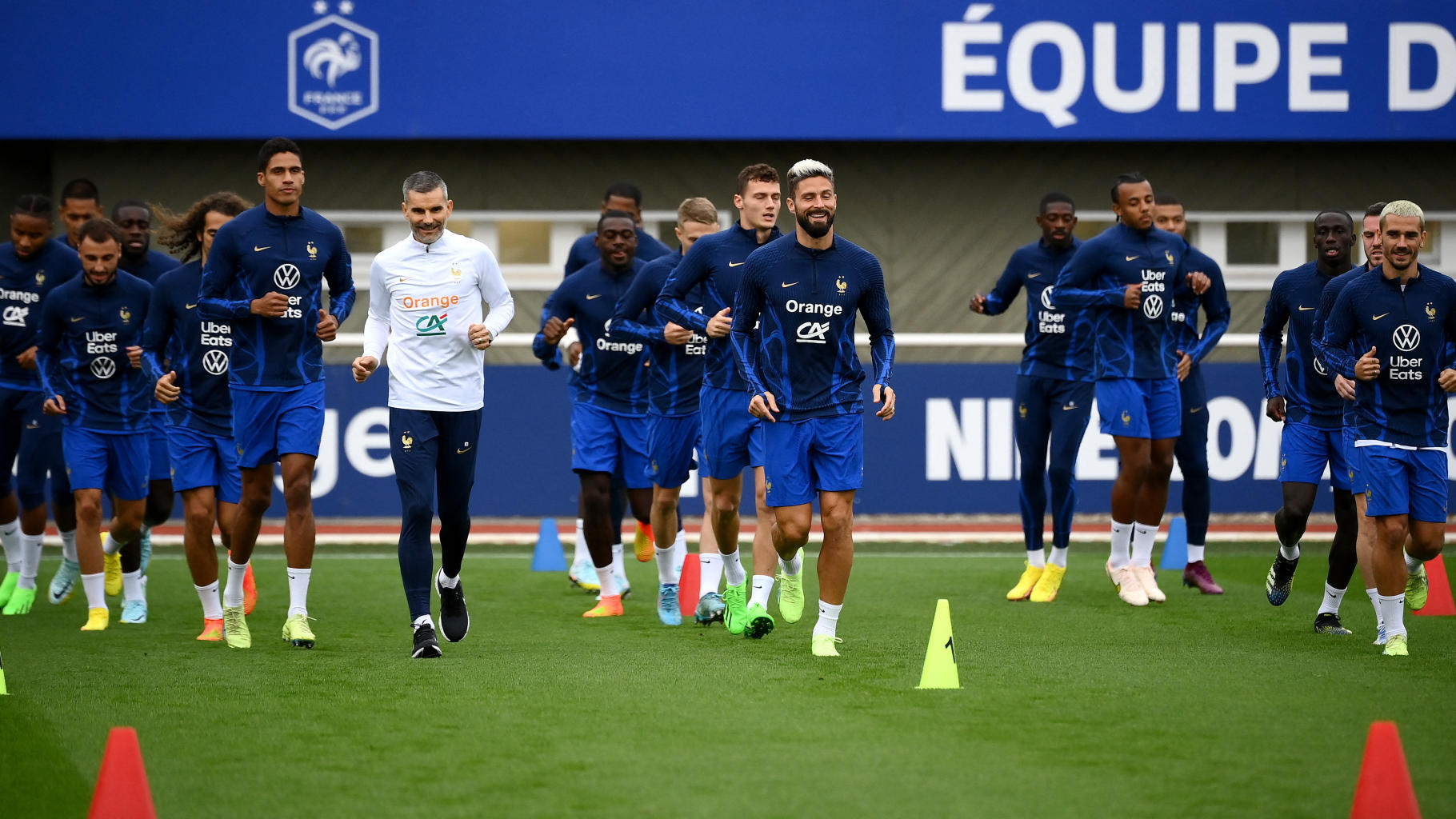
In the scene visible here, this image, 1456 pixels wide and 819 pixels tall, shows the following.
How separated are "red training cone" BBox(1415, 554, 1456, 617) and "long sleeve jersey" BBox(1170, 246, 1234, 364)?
1.98m

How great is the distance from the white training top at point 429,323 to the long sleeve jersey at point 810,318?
51.4 inches

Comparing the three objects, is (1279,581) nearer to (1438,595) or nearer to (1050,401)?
(1438,595)

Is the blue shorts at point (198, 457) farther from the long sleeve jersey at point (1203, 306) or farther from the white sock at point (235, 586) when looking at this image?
the long sleeve jersey at point (1203, 306)

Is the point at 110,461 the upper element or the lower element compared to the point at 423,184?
lower

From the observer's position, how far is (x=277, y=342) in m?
9.19

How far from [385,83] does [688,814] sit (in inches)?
516

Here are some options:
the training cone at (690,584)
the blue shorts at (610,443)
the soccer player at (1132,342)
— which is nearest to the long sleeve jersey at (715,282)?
the blue shorts at (610,443)

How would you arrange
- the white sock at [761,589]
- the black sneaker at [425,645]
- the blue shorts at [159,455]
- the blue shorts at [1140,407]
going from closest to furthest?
the black sneaker at [425,645]
the white sock at [761,589]
the blue shorts at [159,455]
the blue shorts at [1140,407]

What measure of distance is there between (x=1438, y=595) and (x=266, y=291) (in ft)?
23.2

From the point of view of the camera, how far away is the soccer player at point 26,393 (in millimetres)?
11281

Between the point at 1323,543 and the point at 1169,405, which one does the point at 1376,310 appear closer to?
the point at 1169,405

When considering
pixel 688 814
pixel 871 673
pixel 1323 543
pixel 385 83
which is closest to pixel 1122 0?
pixel 1323 543

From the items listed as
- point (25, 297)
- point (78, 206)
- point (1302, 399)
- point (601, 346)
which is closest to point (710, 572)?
point (601, 346)

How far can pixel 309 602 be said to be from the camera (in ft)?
38.3
